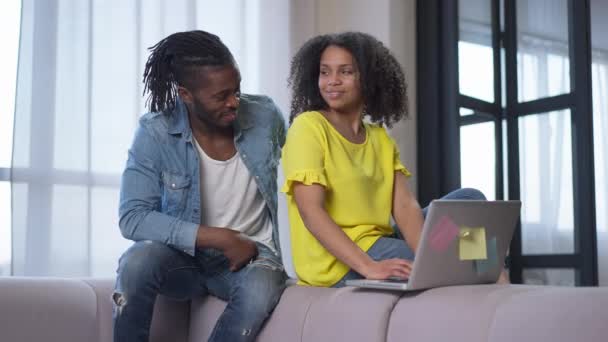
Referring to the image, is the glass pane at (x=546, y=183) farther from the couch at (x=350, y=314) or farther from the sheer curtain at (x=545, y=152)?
the couch at (x=350, y=314)

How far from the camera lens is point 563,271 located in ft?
10.2

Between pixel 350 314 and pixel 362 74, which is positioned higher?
pixel 362 74

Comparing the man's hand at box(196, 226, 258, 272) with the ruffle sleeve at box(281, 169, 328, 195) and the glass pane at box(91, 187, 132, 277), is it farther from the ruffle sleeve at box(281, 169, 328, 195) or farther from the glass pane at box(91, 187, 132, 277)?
the glass pane at box(91, 187, 132, 277)

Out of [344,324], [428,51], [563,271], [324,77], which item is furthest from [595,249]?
[344,324]

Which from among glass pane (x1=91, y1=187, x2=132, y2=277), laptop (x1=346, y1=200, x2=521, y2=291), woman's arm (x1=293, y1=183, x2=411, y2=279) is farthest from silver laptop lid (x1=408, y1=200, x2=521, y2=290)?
glass pane (x1=91, y1=187, x2=132, y2=277)

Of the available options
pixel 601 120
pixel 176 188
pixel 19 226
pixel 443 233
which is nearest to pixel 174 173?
pixel 176 188

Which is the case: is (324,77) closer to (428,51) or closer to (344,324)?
(344,324)

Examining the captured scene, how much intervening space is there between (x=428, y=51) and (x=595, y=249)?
886 mm

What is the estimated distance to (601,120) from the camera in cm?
381

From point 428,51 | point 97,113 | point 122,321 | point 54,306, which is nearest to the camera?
point 122,321

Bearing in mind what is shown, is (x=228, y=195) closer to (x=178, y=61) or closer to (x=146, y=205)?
(x=146, y=205)

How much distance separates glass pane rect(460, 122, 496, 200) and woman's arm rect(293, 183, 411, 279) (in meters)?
1.60

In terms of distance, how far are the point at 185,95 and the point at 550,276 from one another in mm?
1775

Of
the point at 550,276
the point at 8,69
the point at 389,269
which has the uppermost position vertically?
the point at 8,69
